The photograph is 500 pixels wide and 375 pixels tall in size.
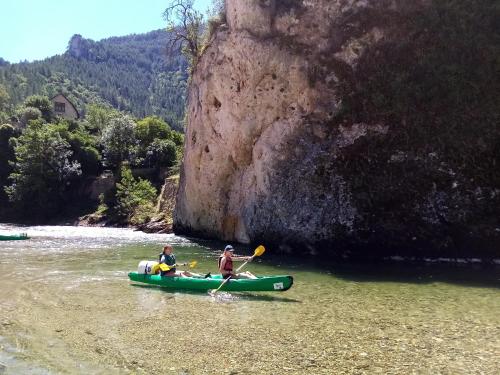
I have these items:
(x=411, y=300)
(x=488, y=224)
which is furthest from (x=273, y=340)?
(x=488, y=224)

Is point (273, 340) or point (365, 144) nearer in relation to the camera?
point (273, 340)

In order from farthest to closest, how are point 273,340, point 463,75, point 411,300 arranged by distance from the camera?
point 463,75
point 411,300
point 273,340

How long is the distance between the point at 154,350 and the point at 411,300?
6.85 m

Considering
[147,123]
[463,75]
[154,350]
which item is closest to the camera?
[154,350]

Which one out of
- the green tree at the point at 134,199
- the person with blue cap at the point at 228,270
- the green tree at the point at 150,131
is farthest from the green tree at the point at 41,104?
the person with blue cap at the point at 228,270

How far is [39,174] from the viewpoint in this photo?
42.9m

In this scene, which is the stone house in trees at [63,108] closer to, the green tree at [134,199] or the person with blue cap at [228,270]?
the green tree at [134,199]

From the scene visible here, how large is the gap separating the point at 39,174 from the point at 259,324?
124ft

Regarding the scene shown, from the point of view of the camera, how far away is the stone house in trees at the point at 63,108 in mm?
73812

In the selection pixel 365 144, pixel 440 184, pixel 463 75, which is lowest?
pixel 440 184

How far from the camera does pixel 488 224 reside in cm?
1838

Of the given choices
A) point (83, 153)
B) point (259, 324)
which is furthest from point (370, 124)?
point (83, 153)

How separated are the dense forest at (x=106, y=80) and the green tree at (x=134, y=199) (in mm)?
65960

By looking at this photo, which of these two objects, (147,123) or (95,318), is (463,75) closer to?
(95,318)
